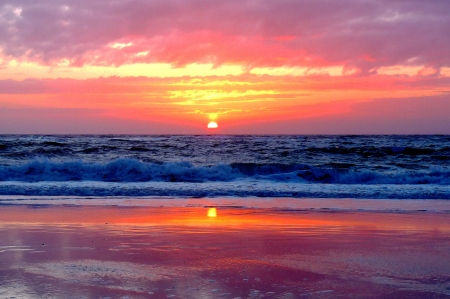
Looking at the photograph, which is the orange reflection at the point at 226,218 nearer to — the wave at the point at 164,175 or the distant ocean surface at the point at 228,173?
the distant ocean surface at the point at 228,173

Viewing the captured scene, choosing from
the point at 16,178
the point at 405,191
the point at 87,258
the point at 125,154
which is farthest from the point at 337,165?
the point at 87,258

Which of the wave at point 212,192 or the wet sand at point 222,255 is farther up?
the wet sand at point 222,255

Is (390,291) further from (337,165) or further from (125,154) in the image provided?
(125,154)

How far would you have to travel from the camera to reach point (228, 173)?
2197cm

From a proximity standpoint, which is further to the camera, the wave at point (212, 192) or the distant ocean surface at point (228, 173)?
the distant ocean surface at point (228, 173)

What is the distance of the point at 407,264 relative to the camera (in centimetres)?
594

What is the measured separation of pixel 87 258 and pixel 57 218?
145 inches

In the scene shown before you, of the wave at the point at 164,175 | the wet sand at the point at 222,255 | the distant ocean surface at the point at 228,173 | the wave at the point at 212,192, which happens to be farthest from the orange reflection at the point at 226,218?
the wave at the point at 164,175

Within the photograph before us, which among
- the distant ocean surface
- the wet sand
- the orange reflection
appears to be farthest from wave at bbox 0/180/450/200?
the wet sand

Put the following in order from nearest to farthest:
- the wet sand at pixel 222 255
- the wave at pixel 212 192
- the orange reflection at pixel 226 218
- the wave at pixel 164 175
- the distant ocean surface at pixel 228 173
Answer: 1. the wet sand at pixel 222 255
2. the orange reflection at pixel 226 218
3. the wave at pixel 212 192
4. the distant ocean surface at pixel 228 173
5. the wave at pixel 164 175

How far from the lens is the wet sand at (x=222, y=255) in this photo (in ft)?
16.0

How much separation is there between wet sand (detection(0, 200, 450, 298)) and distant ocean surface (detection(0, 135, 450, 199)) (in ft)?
15.5

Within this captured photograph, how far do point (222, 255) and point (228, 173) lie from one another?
15.6 m

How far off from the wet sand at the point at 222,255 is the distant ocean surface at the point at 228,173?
4717mm
